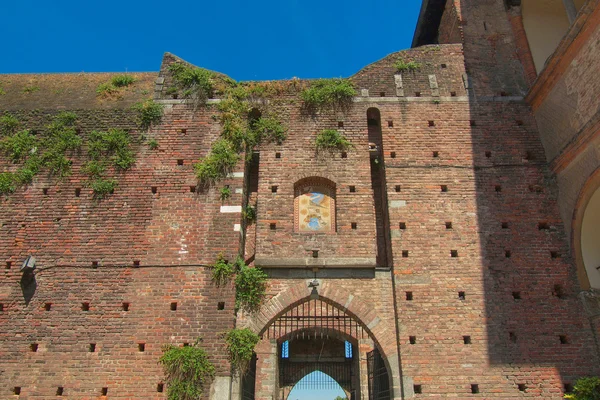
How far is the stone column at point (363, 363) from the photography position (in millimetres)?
13359

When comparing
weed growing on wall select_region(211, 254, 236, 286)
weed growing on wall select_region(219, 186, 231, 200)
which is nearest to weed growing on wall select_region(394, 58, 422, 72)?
weed growing on wall select_region(219, 186, 231, 200)

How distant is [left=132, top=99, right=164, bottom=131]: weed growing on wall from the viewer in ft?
38.4

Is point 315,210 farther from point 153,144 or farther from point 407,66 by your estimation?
point 407,66

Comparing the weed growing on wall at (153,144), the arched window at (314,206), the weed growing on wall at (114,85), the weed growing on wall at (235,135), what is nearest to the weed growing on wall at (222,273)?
the arched window at (314,206)

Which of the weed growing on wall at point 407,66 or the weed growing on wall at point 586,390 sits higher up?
the weed growing on wall at point 407,66

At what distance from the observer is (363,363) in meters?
13.5

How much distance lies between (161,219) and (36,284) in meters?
2.75

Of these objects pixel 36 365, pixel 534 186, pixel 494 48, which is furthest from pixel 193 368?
pixel 494 48

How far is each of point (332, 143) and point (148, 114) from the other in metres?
4.50

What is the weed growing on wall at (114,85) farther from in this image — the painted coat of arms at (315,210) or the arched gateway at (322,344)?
the arched gateway at (322,344)

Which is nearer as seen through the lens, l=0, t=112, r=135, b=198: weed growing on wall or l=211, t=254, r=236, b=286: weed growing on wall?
l=211, t=254, r=236, b=286: weed growing on wall

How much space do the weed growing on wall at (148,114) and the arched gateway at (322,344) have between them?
17.3 ft

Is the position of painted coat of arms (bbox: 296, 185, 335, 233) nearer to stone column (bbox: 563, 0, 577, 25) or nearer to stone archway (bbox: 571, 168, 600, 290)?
stone archway (bbox: 571, 168, 600, 290)

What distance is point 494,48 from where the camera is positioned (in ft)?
42.1
